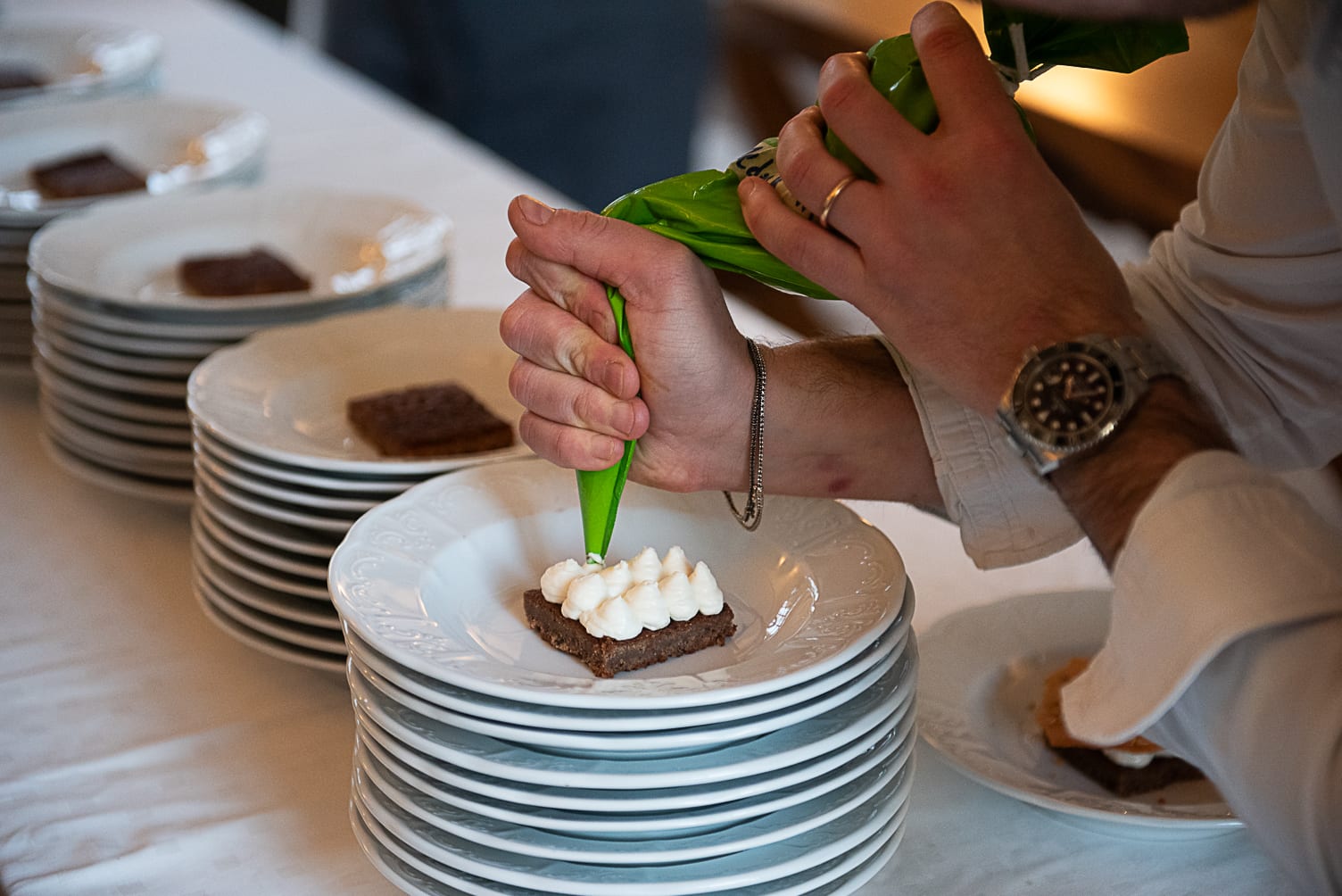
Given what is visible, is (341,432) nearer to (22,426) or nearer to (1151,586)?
(22,426)

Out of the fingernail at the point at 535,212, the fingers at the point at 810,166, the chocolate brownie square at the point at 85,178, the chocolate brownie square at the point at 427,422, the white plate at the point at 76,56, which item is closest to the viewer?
the fingers at the point at 810,166

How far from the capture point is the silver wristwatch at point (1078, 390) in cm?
77

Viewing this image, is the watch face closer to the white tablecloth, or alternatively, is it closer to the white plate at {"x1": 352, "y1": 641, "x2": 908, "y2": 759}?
the white plate at {"x1": 352, "y1": 641, "x2": 908, "y2": 759}

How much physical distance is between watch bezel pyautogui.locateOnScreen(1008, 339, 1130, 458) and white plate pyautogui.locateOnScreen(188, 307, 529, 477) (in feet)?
1.49

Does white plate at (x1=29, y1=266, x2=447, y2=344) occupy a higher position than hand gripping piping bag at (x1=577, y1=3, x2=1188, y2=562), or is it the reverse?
hand gripping piping bag at (x1=577, y1=3, x2=1188, y2=562)

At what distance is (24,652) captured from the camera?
43.3 inches

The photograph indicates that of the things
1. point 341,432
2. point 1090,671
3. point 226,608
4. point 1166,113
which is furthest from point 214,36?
point 1166,113

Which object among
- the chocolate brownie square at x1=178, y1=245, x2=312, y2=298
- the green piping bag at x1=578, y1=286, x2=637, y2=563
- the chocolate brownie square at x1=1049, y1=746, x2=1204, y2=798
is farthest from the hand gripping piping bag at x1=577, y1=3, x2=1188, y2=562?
the chocolate brownie square at x1=178, y1=245, x2=312, y2=298

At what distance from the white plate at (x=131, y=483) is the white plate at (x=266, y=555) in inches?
8.3

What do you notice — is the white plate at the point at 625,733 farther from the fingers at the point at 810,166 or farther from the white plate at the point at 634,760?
the fingers at the point at 810,166

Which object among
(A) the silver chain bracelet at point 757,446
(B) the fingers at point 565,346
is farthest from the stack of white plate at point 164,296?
(A) the silver chain bracelet at point 757,446

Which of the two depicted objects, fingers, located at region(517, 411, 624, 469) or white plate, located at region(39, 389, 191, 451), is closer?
fingers, located at region(517, 411, 624, 469)

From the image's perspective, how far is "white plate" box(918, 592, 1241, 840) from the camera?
0.89m

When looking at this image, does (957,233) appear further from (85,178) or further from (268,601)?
(85,178)
